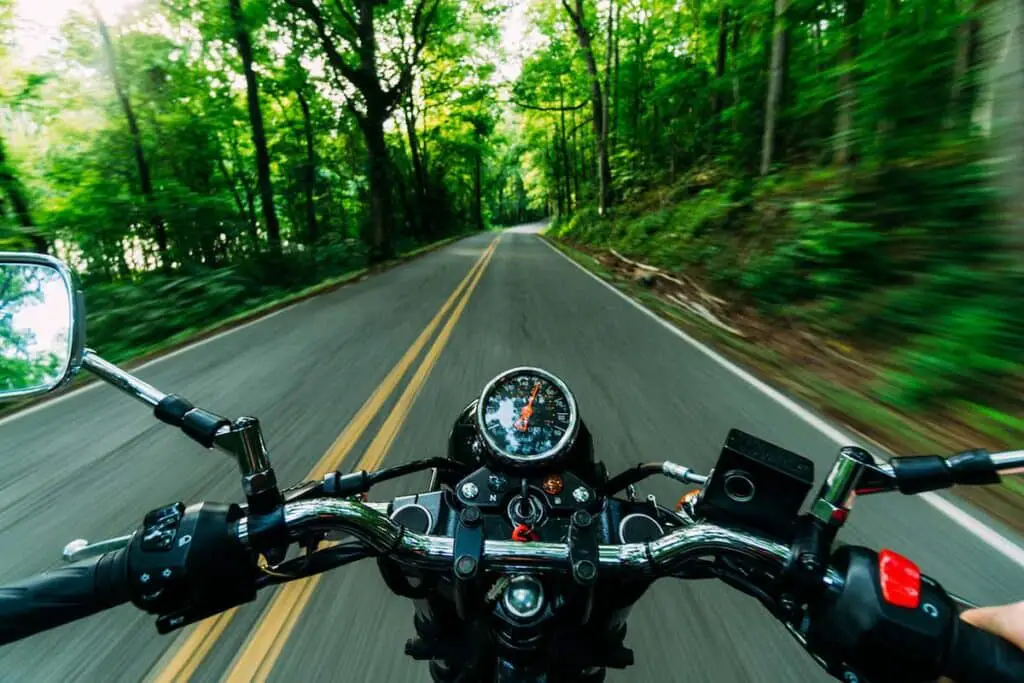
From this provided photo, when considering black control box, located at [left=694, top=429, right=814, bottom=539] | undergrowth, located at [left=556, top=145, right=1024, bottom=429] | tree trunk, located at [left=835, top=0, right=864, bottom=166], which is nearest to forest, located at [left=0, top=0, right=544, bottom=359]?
black control box, located at [left=694, top=429, right=814, bottom=539]

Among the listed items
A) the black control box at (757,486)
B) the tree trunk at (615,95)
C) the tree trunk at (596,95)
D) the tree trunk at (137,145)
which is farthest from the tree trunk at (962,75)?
the tree trunk at (615,95)

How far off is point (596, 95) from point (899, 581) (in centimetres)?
2585

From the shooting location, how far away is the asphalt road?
2240 mm

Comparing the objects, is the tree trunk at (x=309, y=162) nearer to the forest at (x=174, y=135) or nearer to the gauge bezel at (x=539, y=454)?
the forest at (x=174, y=135)

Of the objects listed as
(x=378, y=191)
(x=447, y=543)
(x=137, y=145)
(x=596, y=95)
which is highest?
(x=596, y=95)

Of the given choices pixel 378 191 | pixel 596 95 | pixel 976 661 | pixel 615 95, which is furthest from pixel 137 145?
pixel 615 95

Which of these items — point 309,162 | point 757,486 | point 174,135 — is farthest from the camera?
point 309,162

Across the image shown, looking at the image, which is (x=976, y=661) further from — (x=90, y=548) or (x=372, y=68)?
(x=372, y=68)

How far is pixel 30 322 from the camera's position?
1.62m

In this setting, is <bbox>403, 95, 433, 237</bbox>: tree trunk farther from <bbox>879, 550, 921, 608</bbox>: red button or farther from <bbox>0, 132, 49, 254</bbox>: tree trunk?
<bbox>879, 550, 921, 608</bbox>: red button

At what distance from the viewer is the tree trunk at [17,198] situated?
1090 cm

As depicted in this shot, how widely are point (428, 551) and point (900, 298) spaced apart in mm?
6974

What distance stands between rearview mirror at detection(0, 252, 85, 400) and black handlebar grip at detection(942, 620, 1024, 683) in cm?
210

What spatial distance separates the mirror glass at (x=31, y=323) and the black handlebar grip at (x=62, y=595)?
36.0 inches
